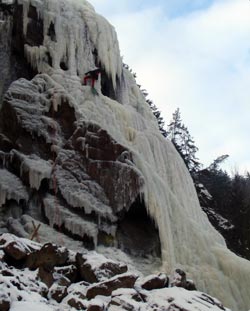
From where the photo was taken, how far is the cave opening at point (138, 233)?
14.2 meters

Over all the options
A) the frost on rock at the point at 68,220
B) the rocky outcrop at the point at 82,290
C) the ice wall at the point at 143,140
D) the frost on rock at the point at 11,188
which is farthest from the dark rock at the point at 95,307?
the frost on rock at the point at 11,188

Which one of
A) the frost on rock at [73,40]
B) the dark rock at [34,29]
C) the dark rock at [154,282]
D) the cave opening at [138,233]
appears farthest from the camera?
the dark rock at [34,29]

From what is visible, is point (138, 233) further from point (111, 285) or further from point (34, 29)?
point (34, 29)

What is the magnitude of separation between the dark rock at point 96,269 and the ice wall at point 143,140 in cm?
399

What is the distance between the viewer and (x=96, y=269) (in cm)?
975

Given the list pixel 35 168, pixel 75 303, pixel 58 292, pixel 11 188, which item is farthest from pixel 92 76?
pixel 75 303

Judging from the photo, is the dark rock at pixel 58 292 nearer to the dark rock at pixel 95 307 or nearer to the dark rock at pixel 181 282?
the dark rock at pixel 95 307

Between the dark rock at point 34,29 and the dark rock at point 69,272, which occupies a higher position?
the dark rock at point 34,29

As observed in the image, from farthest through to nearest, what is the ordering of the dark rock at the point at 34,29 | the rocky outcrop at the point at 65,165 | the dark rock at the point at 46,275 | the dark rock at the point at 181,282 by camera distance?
1. the dark rock at the point at 34,29
2. the rocky outcrop at the point at 65,165
3. the dark rock at the point at 181,282
4. the dark rock at the point at 46,275

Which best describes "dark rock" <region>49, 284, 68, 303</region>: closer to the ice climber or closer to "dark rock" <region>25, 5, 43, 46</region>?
the ice climber

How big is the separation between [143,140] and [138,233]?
3.21 meters

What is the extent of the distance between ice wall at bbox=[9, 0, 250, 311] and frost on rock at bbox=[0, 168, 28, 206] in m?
2.60

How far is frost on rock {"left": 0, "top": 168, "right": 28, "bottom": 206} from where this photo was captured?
13.6m

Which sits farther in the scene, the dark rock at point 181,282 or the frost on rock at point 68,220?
Answer: the frost on rock at point 68,220
